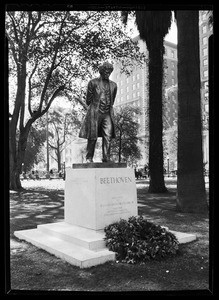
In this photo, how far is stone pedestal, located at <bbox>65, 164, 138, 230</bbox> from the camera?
21.0 ft

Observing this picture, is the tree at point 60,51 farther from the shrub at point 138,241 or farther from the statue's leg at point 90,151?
the shrub at point 138,241

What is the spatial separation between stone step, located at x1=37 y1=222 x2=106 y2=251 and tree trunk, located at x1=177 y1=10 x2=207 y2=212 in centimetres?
468

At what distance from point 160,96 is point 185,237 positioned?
12228 millimetres

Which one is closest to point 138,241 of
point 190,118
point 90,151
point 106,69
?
point 90,151

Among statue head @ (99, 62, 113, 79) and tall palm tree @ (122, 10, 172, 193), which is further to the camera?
tall palm tree @ (122, 10, 172, 193)

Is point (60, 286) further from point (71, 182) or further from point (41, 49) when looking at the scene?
point (41, 49)

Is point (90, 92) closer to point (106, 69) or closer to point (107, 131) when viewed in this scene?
point (106, 69)

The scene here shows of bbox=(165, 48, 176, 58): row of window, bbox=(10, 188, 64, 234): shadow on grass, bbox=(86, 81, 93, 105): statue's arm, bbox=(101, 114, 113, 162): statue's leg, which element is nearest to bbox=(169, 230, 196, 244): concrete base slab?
bbox=(101, 114, 113, 162): statue's leg

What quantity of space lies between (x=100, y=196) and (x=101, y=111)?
2.03 m

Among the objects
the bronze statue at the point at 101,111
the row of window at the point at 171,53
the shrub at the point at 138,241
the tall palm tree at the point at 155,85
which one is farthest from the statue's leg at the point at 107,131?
the tall palm tree at the point at 155,85

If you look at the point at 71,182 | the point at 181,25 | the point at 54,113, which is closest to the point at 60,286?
the point at 71,182

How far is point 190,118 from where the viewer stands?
33.6ft

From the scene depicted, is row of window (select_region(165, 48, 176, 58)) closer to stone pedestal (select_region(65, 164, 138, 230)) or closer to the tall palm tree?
the tall palm tree

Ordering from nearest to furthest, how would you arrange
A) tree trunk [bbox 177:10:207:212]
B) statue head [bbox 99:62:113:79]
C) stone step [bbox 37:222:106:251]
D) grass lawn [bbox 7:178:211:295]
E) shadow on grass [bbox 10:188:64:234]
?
grass lawn [bbox 7:178:211:295] → stone step [bbox 37:222:106:251] → statue head [bbox 99:62:113:79] → shadow on grass [bbox 10:188:64:234] → tree trunk [bbox 177:10:207:212]
